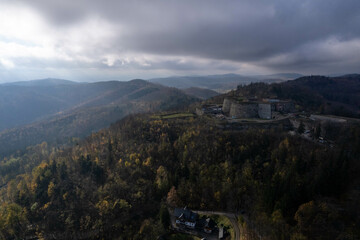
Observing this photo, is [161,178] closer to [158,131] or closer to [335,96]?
[158,131]

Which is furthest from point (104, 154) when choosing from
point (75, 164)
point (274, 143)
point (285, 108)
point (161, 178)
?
point (285, 108)

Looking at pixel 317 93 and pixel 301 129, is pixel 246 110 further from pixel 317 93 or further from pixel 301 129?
Result: pixel 317 93

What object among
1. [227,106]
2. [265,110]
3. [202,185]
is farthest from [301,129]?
[202,185]

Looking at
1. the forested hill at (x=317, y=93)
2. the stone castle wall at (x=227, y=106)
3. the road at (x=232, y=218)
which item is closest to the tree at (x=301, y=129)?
the forested hill at (x=317, y=93)

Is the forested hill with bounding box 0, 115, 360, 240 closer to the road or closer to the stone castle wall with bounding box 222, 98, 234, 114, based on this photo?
the road

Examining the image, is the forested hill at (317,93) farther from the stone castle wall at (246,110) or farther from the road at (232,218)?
the road at (232,218)

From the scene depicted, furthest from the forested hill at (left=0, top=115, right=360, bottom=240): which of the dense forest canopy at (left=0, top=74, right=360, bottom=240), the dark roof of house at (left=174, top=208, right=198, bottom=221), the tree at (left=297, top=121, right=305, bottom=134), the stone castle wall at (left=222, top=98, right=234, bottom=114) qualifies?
the stone castle wall at (left=222, top=98, right=234, bottom=114)

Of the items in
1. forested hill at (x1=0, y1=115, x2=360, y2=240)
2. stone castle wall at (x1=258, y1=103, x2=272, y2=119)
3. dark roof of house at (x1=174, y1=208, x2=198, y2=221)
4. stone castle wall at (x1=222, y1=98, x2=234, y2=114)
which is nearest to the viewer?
forested hill at (x1=0, y1=115, x2=360, y2=240)
